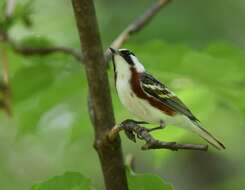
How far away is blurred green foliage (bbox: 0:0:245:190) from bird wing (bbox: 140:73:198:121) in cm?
37

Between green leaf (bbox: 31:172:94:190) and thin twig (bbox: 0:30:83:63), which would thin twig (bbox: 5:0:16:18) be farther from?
green leaf (bbox: 31:172:94:190)

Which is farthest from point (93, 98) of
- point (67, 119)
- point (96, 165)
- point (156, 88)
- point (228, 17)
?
point (228, 17)

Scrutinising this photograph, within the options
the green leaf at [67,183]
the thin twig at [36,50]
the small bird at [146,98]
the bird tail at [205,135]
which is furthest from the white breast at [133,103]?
the thin twig at [36,50]

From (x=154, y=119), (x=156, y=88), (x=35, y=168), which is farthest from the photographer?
(x=35, y=168)

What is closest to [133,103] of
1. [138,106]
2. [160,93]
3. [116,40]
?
[138,106]

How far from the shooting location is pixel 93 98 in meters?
1.90

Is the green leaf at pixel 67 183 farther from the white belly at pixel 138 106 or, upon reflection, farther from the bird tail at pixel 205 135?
the bird tail at pixel 205 135

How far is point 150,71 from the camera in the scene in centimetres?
272

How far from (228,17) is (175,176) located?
1540mm

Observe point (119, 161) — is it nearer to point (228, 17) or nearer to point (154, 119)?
point (154, 119)

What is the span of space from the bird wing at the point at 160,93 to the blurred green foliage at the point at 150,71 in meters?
0.37

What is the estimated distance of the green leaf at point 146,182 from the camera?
1.72m

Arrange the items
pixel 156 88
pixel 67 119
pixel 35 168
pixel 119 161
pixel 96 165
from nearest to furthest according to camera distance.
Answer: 1. pixel 119 161
2. pixel 156 88
3. pixel 67 119
4. pixel 96 165
5. pixel 35 168

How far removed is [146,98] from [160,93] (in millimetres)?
164
